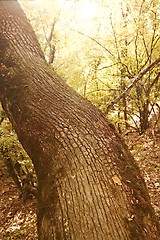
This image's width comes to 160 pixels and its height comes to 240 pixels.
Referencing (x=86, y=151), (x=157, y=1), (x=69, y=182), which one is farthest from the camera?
(x=157, y=1)

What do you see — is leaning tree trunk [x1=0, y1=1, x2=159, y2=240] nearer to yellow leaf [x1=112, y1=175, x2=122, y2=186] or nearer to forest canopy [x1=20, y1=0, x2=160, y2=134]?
yellow leaf [x1=112, y1=175, x2=122, y2=186]

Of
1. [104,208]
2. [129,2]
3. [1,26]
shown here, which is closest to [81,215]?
[104,208]

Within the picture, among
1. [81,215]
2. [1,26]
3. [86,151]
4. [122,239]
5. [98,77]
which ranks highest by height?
[98,77]

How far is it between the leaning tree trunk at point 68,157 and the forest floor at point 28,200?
7.12ft

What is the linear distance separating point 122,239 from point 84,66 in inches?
283

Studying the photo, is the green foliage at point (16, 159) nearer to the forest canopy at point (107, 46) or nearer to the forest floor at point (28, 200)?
the forest floor at point (28, 200)

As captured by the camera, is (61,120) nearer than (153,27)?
Yes

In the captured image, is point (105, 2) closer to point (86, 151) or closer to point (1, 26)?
point (1, 26)

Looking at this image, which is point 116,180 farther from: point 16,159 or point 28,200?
point 28,200

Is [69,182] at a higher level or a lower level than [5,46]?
lower

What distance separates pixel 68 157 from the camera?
105 inches

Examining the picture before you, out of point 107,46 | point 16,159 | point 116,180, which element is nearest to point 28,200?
point 16,159

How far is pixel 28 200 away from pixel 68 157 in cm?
513

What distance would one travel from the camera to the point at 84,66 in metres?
8.80
